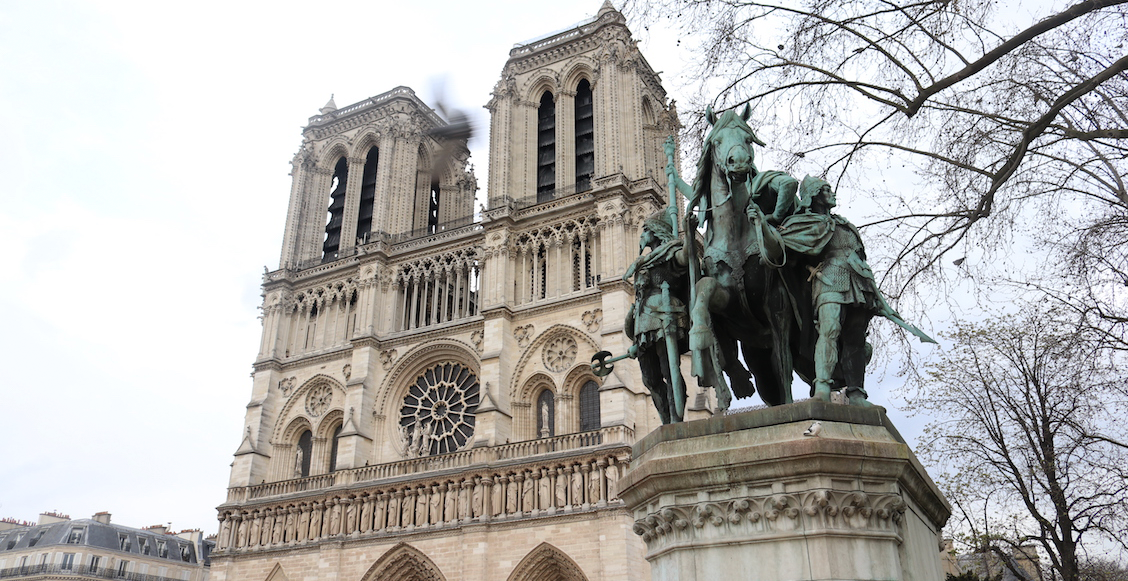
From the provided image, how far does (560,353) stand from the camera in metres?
24.0

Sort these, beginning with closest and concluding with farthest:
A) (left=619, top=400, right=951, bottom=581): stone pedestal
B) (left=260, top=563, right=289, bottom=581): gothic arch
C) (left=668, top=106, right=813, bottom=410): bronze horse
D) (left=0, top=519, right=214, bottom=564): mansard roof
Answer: (left=619, top=400, right=951, bottom=581): stone pedestal → (left=668, top=106, right=813, bottom=410): bronze horse → (left=260, top=563, right=289, bottom=581): gothic arch → (left=0, top=519, right=214, bottom=564): mansard roof

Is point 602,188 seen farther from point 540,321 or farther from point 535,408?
point 535,408

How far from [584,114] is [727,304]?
24.4 meters

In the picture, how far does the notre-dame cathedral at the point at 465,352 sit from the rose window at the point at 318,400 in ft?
0.20

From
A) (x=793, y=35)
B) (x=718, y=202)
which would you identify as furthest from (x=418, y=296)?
(x=718, y=202)

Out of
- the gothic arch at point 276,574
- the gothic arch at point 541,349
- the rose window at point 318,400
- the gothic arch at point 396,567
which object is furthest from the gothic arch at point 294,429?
the gothic arch at point 541,349

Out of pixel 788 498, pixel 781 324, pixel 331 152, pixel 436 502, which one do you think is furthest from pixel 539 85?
pixel 788 498

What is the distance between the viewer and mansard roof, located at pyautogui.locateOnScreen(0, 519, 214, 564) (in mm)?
38250

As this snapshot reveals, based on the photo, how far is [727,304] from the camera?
471 cm

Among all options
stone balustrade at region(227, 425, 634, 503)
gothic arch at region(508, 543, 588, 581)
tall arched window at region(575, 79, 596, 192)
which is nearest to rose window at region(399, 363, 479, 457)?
stone balustrade at region(227, 425, 634, 503)

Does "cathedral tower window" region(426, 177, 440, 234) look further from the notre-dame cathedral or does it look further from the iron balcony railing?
the iron balcony railing

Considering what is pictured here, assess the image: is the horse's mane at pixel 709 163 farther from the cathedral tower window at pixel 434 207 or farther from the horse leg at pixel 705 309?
the cathedral tower window at pixel 434 207

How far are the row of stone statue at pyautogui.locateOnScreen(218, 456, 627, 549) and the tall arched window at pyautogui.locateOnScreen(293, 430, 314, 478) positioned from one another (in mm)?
1871

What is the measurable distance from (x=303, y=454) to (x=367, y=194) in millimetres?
9998
